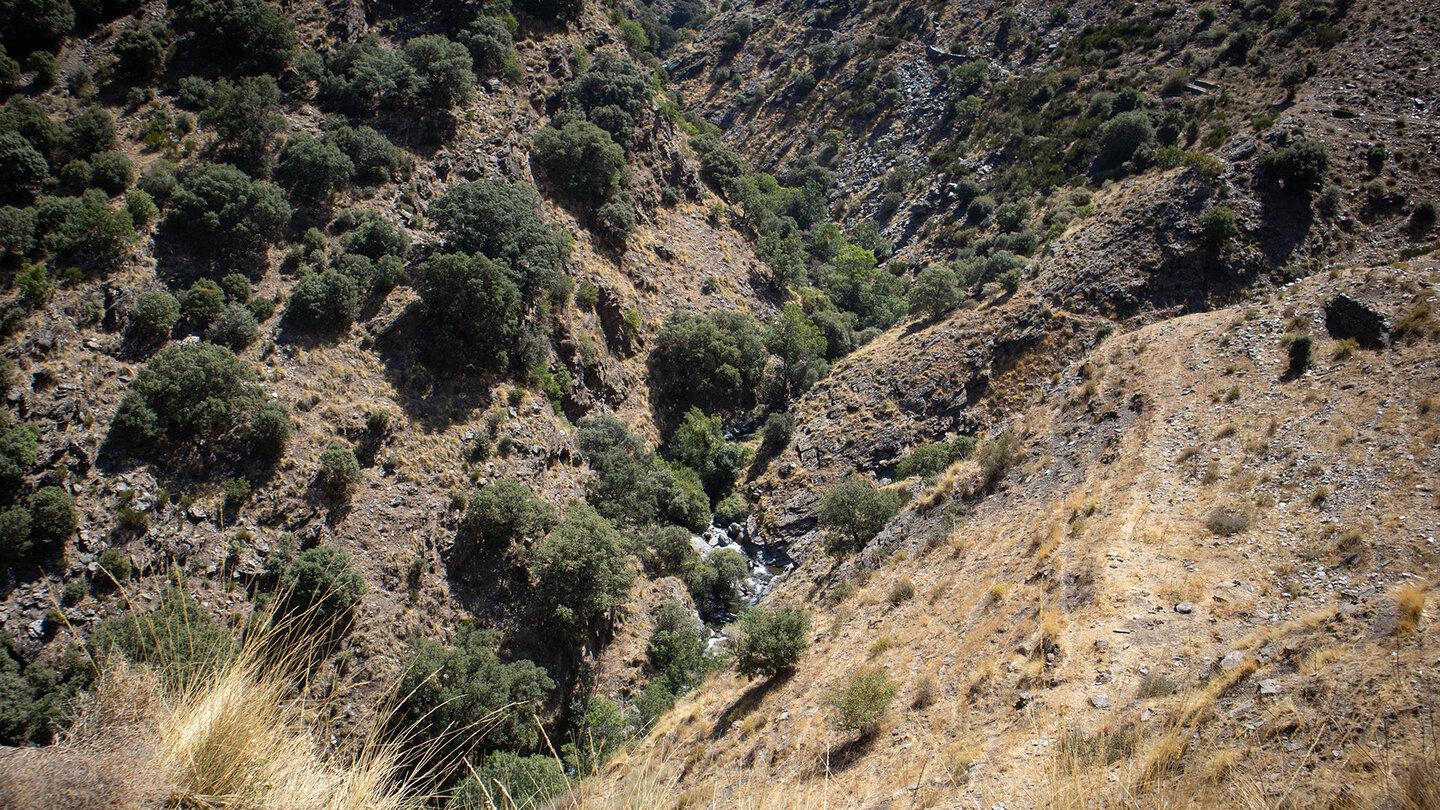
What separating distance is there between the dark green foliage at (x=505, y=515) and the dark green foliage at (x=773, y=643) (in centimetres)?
1178

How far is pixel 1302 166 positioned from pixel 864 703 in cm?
3679

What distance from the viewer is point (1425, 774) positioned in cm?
395

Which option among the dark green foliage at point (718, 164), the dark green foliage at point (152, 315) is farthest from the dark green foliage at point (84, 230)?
the dark green foliage at point (718, 164)

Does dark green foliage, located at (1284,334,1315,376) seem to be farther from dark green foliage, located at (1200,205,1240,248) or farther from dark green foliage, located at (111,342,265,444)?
dark green foliage, located at (111,342,265,444)

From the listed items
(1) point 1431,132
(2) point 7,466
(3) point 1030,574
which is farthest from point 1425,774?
(1) point 1431,132

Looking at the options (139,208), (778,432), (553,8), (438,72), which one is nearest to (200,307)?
(139,208)

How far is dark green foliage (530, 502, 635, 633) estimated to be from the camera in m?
27.0

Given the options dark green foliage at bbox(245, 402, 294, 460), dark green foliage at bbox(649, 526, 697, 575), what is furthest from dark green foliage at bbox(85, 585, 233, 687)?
dark green foliage at bbox(649, 526, 697, 575)

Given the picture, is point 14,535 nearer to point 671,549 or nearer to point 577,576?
point 577,576

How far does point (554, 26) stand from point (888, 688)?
169 feet

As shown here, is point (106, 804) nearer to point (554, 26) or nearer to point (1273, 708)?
point (1273, 708)

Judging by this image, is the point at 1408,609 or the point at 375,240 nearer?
the point at 1408,609

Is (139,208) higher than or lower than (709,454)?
higher

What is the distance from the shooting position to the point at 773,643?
65.6 ft
